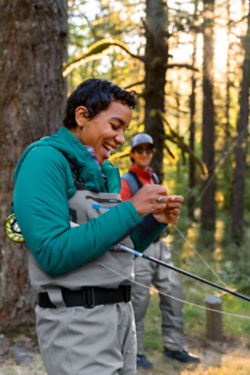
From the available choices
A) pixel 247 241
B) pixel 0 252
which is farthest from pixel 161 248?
pixel 247 241

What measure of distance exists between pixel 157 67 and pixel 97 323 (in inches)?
177

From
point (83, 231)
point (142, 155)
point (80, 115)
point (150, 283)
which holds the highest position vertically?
point (80, 115)

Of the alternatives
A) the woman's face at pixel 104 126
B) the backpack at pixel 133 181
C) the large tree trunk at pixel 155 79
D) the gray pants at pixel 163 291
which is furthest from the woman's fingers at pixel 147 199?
the large tree trunk at pixel 155 79

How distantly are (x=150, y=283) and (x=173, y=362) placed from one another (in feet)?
3.02

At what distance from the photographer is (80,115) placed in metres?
1.66

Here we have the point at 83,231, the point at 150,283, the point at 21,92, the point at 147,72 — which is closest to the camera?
the point at 83,231

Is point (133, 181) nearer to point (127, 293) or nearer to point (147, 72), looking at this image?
point (147, 72)

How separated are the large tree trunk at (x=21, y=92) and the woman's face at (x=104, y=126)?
2.82m

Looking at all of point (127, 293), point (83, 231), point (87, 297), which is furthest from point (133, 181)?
point (83, 231)

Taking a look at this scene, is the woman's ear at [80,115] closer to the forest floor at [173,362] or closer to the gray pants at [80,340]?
the gray pants at [80,340]

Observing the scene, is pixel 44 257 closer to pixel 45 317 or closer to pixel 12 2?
pixel 45 317

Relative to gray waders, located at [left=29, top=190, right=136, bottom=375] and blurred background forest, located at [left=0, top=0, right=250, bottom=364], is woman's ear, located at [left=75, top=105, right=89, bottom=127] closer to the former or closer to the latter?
gray waders, located at [left=29, top=190, right=136, bottom=375]

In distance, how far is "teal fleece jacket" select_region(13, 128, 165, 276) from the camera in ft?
4.60

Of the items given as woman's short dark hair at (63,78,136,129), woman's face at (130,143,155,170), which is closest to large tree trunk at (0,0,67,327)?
woman's face at (130,143,155,170)
